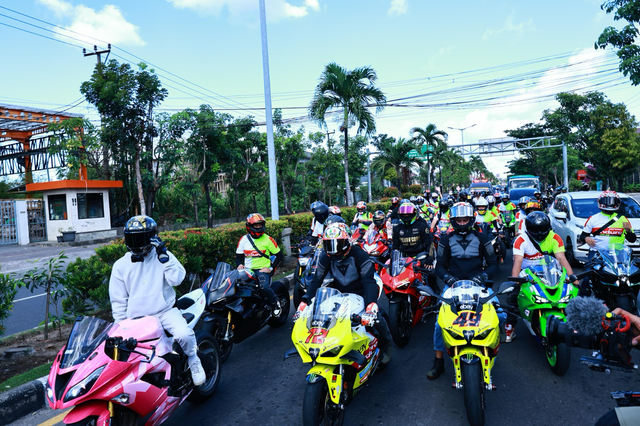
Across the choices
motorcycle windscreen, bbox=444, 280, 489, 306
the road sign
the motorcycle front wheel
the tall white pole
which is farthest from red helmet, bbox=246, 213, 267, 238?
the road sign

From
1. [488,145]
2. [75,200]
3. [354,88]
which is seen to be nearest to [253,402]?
[354,88]

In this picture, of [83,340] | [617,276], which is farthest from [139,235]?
[617,276]

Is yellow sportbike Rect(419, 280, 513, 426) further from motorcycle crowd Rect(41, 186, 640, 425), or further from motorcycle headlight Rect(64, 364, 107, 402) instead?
motorcycle headlight Rect(64, 364, 107, 402)

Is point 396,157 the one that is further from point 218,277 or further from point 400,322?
point 218,277

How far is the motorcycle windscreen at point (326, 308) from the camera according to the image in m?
3.34

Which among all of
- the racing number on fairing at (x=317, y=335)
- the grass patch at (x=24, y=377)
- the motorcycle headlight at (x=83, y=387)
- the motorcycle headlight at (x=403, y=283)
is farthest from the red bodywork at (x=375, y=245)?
the motorcycle headlight at (x=83, y=387)

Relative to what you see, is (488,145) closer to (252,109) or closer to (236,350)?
(252,109)

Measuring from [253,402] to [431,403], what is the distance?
1.69 meters

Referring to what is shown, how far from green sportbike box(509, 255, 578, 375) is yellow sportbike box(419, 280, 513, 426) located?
89cm

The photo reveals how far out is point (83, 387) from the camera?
2.65 meters

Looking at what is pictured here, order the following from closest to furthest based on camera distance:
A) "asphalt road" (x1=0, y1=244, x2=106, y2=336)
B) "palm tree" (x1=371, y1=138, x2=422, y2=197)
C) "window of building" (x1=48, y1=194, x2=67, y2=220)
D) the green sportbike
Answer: the green sportbike < "asphalt road" (x1=0, y1=244, x2=106, y2=336) < "window of building" (x1=48, y1=194, x2=67, y2=220) < "palm tree" (x1=371, y1=138, x2=422, y2=197)

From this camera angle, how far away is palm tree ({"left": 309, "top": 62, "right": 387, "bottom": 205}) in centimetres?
1780

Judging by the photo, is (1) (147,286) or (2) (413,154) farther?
(2) (413,154)

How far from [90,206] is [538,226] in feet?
80.0
